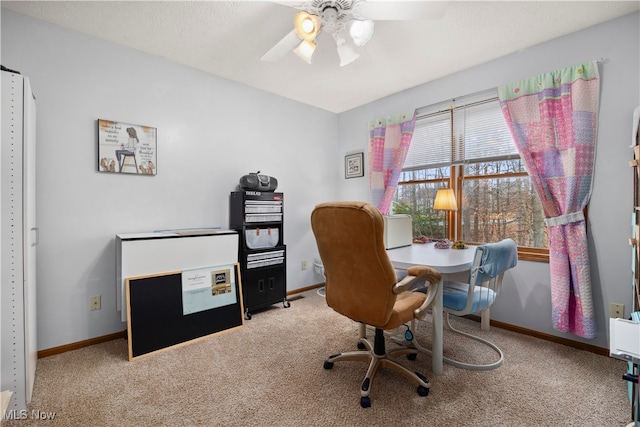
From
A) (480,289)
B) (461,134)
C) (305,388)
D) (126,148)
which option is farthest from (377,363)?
(126,148)

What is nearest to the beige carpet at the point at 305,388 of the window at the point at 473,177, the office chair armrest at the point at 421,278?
the office chair armrest at the point at 421,278

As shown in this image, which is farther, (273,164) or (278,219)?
(273,164)

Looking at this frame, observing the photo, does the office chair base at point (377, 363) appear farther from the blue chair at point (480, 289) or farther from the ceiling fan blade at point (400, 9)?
the ceiling fan blade at point (400, 9)

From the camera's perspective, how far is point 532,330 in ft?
8.36

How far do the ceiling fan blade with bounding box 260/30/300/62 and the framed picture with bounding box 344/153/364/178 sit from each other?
204 cm

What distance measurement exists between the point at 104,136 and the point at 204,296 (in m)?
1.57

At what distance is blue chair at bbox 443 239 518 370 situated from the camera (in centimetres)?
184

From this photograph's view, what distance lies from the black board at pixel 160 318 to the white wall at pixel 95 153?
420 mm

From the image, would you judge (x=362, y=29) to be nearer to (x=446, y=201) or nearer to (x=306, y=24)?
(x=306, y=24)

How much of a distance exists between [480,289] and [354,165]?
2389 millimetres

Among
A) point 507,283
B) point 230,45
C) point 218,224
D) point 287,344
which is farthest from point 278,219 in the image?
point 507,283

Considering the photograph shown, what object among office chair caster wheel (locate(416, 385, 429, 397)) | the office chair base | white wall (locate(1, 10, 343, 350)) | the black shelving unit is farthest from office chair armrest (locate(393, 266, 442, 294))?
white wall (locate(1, 10, 343, 350))

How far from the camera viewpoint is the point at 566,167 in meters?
2.31

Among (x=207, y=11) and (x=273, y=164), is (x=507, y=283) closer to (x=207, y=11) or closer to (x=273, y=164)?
(x=273, y=164)
